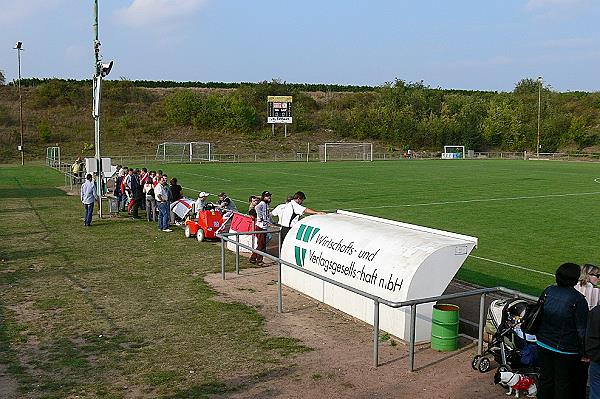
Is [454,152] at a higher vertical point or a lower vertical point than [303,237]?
higher

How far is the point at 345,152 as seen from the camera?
82.9 m

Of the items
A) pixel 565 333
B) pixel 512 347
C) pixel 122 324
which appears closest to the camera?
pixel 565 333

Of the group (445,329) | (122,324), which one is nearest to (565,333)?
(445,329)

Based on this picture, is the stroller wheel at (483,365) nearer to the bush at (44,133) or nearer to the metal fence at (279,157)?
the metal fence at (279,157)

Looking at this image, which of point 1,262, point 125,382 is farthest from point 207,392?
point 1,262

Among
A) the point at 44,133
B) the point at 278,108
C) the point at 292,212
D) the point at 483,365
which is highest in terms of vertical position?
the point at 278,108

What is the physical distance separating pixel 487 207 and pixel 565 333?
64.7ft

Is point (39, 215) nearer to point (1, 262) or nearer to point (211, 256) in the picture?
point (1, 262)

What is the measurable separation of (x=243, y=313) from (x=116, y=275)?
12.8ft

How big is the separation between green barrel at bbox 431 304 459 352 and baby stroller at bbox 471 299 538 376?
2.15 feet

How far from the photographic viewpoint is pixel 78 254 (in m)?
15.0

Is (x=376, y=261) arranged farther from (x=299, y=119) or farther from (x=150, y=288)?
(x=299, y=119)

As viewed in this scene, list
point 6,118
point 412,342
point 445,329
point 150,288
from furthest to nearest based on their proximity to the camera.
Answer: point 6,118 < point 150,288 < point 445,329 < point 412,342

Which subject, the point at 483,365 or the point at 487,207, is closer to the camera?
the point at 483,365
